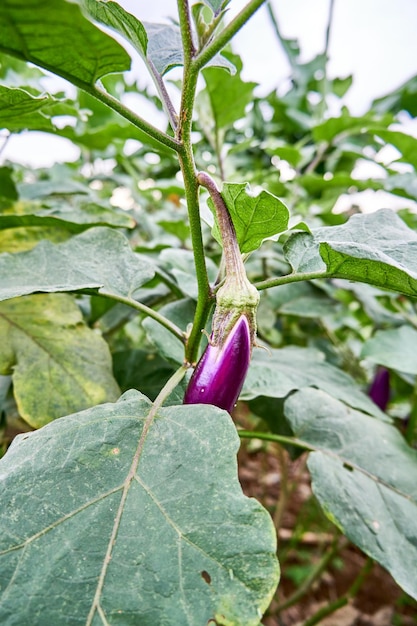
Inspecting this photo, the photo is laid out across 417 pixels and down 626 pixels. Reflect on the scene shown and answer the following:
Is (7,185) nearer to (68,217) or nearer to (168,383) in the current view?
(68,217)

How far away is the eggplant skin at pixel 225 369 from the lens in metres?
0.39

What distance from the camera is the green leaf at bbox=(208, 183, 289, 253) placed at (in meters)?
0.40

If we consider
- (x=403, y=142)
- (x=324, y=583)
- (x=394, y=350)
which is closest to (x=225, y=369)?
(x=394, y=350)

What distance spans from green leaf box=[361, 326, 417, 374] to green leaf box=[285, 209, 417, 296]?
9.9 inches

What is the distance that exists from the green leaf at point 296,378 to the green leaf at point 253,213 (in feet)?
0.46

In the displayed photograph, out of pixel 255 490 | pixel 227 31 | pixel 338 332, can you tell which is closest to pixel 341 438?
pixel 227 31

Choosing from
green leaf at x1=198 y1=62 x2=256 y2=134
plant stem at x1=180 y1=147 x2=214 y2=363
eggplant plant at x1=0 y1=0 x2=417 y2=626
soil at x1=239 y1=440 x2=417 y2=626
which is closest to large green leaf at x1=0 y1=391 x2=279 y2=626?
eggplant plant at x1=0 y1=0 x2=417 y2=626

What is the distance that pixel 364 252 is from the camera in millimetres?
388

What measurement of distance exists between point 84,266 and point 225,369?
22 cm

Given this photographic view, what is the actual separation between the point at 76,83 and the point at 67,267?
21cm

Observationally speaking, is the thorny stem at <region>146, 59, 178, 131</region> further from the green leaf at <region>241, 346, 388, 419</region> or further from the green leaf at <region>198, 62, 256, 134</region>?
the green leaf at <region>198, 62, 256, 134</region>

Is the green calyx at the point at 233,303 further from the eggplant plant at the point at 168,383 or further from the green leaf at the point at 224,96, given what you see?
the green leaf at the point at 224,96

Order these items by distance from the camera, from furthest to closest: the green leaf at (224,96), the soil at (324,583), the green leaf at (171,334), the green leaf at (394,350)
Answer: the soil at (324,583) → the green leaf at (224,96) → the green leaf at (394,350) → the green leaf at (171,334)

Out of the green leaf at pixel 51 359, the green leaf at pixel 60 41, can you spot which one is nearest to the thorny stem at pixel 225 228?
the green leaf at pixel 60 41
